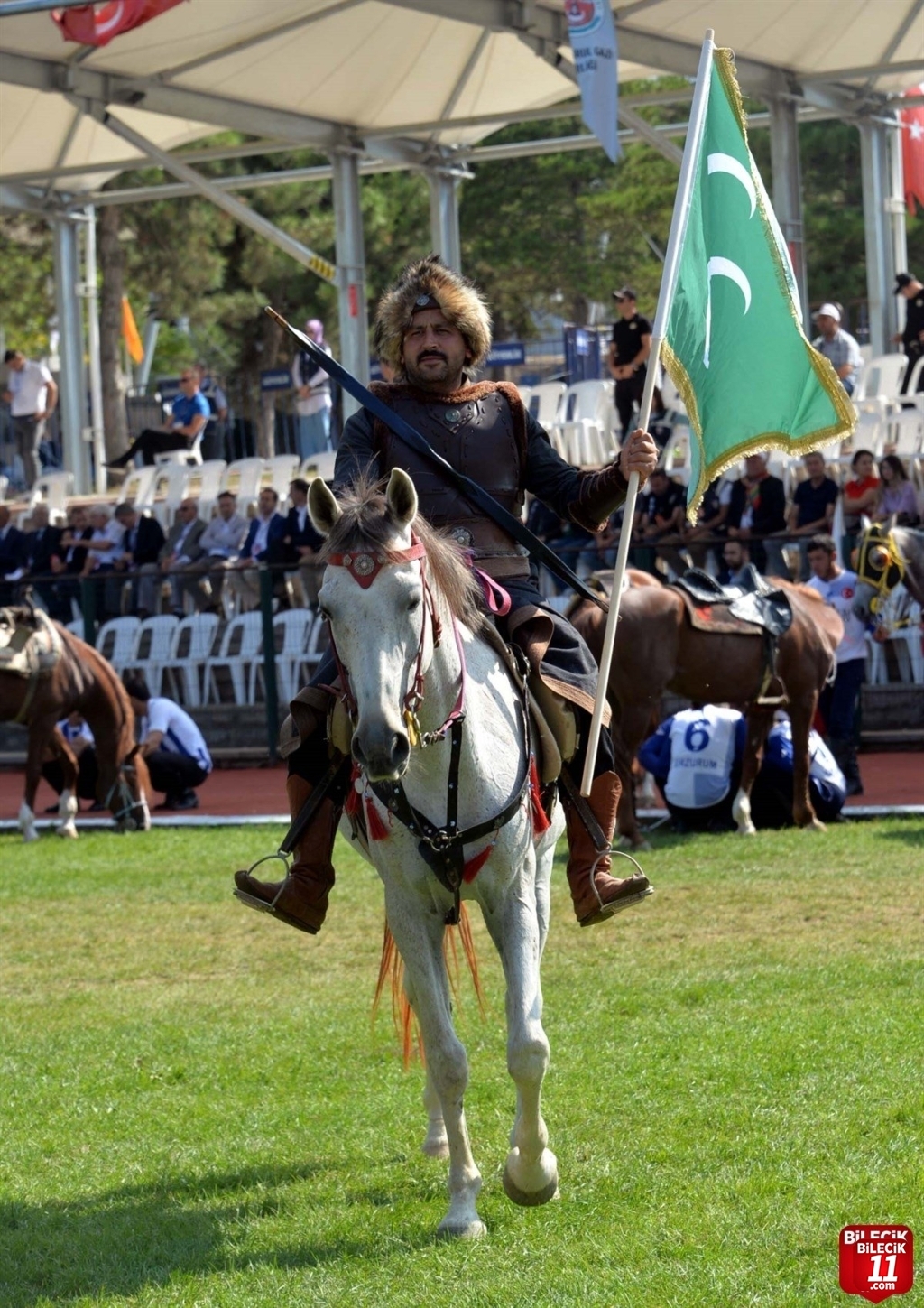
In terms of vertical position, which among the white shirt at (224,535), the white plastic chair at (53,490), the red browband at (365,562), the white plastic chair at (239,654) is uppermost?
the red browband at (365,562)

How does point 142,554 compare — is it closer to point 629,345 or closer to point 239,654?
point 239,654

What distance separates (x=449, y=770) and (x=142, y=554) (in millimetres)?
17372

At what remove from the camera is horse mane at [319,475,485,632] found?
16.6ft

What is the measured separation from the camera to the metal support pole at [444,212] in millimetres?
26516

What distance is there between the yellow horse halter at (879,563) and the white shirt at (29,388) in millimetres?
18525

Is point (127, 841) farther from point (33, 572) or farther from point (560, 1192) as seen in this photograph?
point (560, 1192)

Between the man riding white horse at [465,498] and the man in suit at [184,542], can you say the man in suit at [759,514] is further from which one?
the man riding white horse at [465,498]

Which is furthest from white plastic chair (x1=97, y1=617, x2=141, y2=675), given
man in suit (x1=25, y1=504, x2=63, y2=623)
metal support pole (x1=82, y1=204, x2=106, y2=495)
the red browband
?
the red browband

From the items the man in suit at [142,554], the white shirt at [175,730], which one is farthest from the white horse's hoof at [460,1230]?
the man in suit at [142,554]

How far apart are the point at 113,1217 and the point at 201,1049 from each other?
7.56 ft

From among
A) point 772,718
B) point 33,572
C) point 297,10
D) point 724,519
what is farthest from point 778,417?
point 33,572

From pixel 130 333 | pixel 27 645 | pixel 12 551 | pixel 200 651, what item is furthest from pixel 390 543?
pixel 130 333

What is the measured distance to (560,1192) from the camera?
232 inches

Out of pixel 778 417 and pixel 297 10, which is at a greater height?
pixel 297 10
